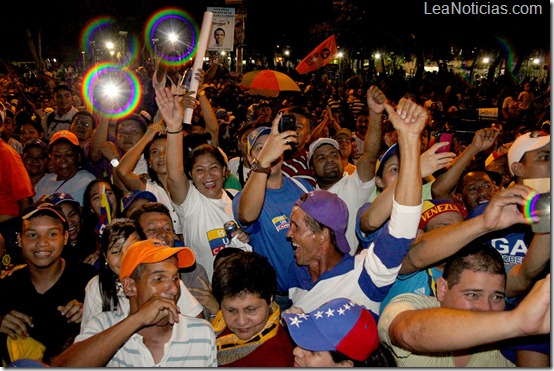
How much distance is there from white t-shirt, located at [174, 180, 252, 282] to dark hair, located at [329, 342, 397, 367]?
1.89m

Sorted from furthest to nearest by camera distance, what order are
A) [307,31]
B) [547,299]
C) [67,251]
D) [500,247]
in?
[307,31]
[67,251]
[500,247]
[547,299]

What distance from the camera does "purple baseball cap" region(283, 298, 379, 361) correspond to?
2396mm

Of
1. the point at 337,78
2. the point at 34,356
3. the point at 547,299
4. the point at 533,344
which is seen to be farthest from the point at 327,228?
the point at 337,78

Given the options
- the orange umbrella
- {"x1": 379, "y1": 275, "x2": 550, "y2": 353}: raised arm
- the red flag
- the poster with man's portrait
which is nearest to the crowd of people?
{"x1": 379, "y1": 275, "x2": 550, "y2": 353}: raised arm

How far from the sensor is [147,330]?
2.90 meters

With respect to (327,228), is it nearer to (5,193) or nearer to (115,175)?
(115,175)

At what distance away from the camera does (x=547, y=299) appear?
1.75 m

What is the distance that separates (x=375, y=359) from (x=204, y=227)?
7.09 ft

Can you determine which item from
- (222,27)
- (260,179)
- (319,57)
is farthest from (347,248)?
(319,57)

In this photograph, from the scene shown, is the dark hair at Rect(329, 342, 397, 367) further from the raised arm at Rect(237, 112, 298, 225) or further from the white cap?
the white cap

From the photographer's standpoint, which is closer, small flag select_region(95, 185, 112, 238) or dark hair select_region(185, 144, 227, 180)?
dark hair select_region(185, 144, 227, 180)

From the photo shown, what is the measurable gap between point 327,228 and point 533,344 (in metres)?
1.30

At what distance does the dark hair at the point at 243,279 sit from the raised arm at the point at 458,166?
6.86 feet

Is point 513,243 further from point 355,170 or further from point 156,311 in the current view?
point 156,311
